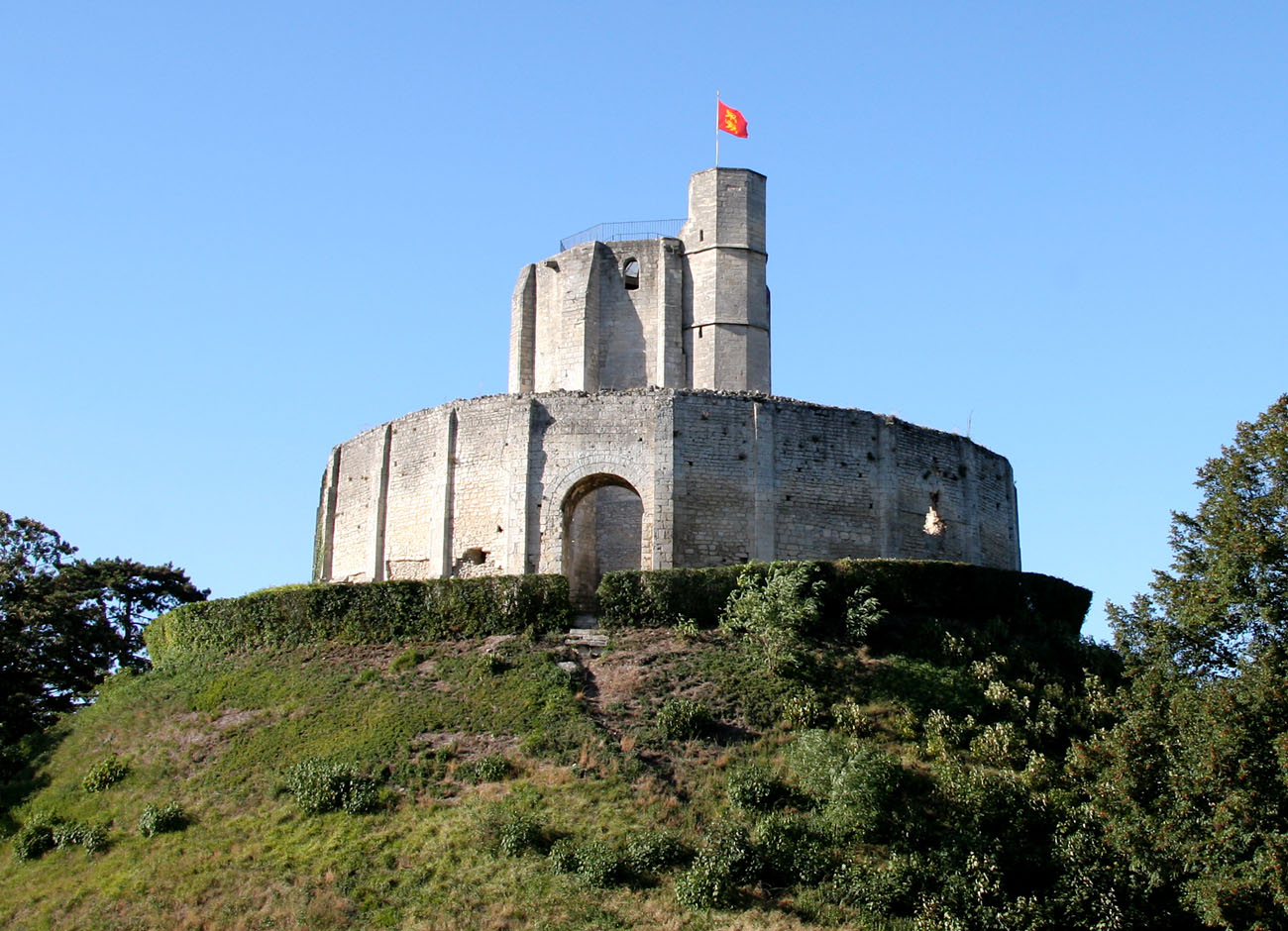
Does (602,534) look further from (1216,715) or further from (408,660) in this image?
(1216,715)

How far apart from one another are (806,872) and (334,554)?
2028 centimetres

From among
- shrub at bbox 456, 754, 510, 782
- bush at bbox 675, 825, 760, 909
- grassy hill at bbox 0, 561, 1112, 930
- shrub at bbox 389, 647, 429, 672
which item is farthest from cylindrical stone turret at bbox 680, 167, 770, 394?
bush at bbox 675, 825, 760, 909

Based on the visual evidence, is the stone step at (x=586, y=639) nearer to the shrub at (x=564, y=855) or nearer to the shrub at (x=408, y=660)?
the shrub at (x=408, y=660)

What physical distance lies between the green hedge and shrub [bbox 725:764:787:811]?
7034 mm

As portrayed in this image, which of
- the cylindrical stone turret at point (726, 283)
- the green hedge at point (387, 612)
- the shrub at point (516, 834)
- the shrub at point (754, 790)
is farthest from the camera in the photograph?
the cylindrical stone turret at point (726, 283)

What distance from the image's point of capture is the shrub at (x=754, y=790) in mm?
24062

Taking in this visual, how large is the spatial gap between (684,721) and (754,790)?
2.47 metres

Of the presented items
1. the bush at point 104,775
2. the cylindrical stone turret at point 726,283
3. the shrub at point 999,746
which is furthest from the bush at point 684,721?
the cylindrical stone turret at point 726,283

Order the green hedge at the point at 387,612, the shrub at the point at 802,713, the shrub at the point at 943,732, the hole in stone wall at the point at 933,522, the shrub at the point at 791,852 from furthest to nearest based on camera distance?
the hole in stone wall at the point at 933,522 → the green hedge at the point at 387,612 → the shrub at the point at 802,713 → the shrub at the point at 943,732 → the shrub at the point at 791,852

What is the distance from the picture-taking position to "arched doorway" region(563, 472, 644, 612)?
118 feet

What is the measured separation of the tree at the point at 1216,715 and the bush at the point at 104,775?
56.7 feet

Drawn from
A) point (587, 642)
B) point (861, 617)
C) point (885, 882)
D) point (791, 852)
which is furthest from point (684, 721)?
point (885, 882)

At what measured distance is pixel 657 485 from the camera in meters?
34.0

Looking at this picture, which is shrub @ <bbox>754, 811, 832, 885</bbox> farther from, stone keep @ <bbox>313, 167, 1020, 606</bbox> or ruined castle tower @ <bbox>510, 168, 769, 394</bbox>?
ruined castle tower @ <bbox>510, 168, 769, 394</bbox>
